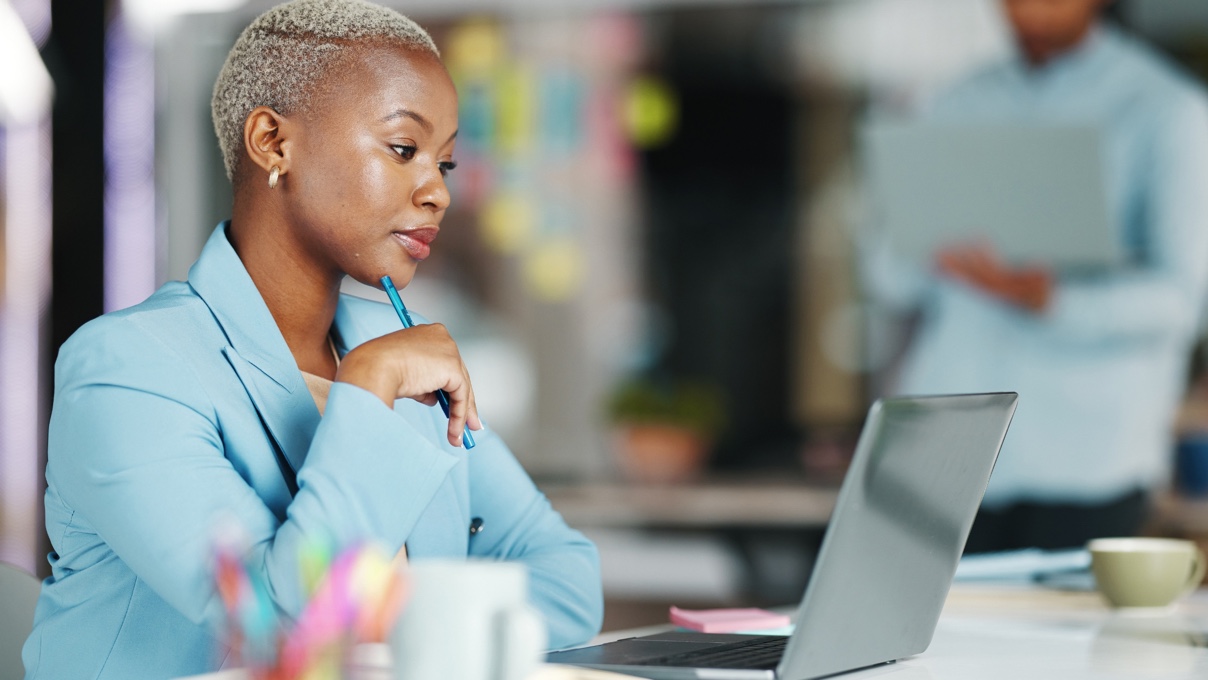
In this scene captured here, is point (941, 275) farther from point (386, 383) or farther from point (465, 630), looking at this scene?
point (465, 630)

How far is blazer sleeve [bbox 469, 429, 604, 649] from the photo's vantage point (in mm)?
1280

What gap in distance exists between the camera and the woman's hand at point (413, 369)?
Result: 3.56ft

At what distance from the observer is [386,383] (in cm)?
109

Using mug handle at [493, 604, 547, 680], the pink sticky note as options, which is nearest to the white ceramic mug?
mug handle at [493, 604, 547, 680]

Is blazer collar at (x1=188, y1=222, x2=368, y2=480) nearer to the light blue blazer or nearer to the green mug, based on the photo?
the light blue blazer

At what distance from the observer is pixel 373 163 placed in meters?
1.24

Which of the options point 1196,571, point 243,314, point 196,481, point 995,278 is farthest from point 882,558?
point 995,278

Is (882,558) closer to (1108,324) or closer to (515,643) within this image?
(515,643)

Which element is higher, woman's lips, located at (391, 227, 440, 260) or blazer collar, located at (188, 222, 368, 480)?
woman's lips, located at (391, 227, 440, 260)

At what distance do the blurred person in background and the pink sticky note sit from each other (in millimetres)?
1497

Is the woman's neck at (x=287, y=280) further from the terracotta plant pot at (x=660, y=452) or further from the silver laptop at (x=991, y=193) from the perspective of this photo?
the terracotta plant pot at (x=660, y=452)

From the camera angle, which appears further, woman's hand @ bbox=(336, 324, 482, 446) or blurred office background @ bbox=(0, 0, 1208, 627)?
blurred office background @ bbox=(0, 0, 1208, 627)

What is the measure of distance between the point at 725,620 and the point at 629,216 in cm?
337

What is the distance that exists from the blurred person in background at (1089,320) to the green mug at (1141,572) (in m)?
1.19
